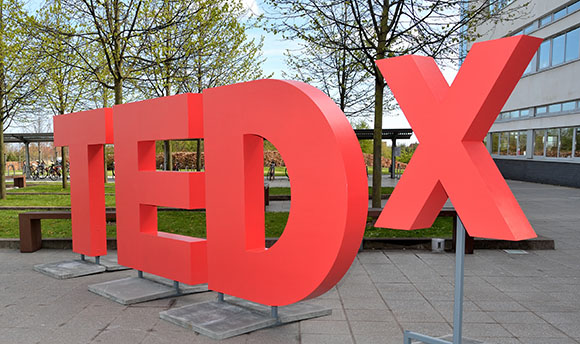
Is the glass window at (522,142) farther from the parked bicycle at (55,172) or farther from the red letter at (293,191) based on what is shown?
the parked bicycle at (55,172)

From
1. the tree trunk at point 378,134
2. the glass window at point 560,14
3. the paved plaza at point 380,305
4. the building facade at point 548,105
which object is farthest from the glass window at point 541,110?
the paved plaza at point 380,305

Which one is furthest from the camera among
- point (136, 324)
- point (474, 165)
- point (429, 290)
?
point (429, 290)

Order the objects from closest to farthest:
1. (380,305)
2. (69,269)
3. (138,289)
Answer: (380,305) < (138,289) < (69,269)

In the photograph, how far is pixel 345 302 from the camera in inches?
220

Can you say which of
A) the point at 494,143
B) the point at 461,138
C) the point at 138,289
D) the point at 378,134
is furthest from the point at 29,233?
the point at 494,143

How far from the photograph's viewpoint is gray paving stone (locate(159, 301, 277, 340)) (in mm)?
4602

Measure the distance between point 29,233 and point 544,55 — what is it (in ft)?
86.0

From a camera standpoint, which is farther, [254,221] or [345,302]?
[345,302]

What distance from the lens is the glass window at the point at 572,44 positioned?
2194 cm

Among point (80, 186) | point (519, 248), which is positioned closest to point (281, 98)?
point (80, 186)

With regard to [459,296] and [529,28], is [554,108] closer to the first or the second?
[529,28]

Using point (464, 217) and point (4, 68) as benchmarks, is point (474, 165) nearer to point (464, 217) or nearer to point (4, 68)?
point (464, 217)

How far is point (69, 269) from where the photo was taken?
7.07 meters

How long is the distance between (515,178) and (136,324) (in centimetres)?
2856
